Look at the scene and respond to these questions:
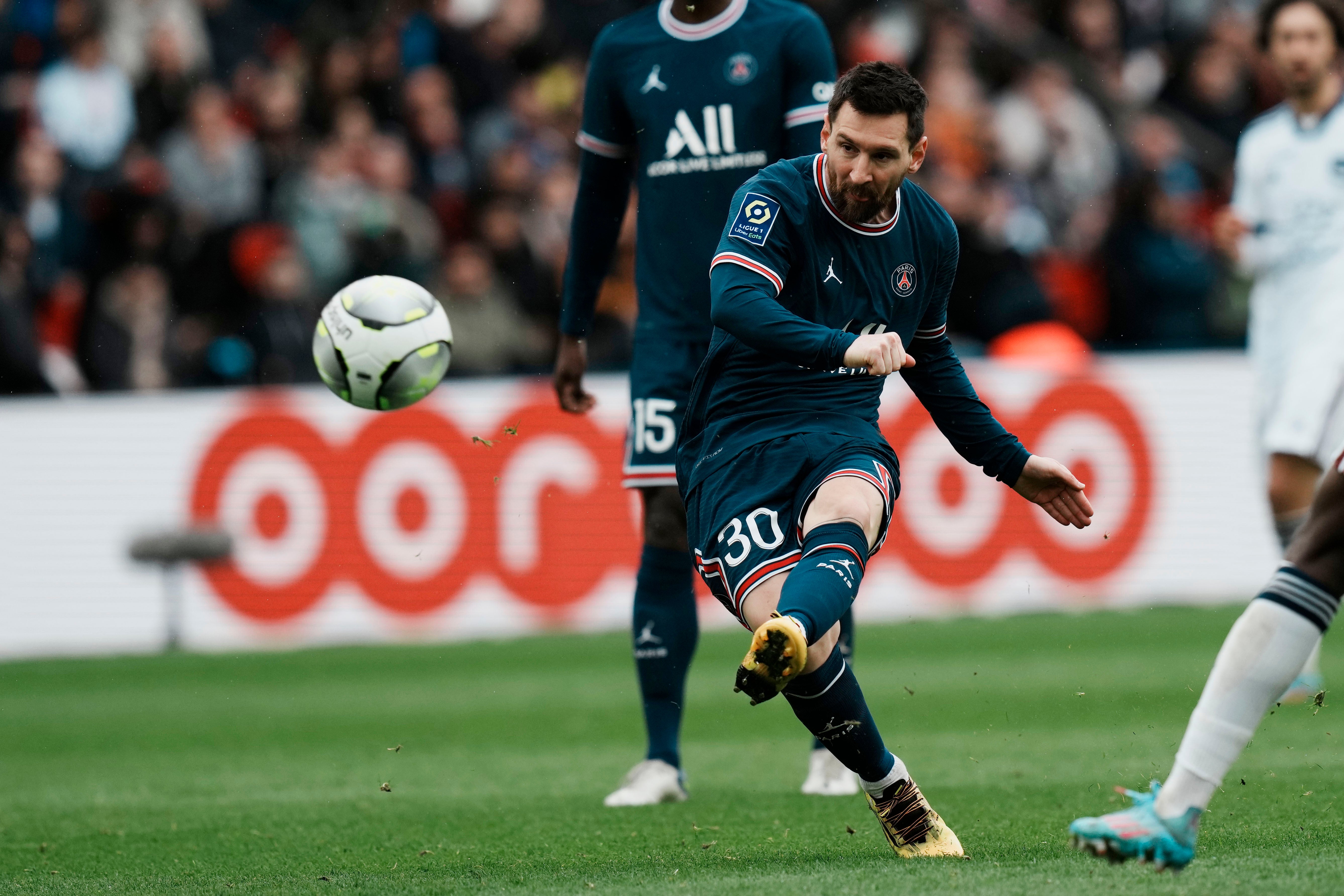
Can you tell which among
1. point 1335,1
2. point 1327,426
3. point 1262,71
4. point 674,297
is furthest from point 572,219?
point 1262,71

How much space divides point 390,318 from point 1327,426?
3.64 m

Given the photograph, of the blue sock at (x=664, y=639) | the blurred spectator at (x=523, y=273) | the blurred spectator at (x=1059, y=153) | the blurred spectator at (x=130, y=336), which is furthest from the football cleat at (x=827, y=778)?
the blurred spectator at (x=1059, y=153)

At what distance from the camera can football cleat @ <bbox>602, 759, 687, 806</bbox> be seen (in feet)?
18.3

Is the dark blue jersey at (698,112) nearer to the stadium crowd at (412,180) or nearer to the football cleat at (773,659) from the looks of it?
the football cleat at (773,659)

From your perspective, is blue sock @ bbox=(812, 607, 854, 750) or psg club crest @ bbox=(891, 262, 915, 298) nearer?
psg club crest @ bbox=(891, 262, 915, 298)

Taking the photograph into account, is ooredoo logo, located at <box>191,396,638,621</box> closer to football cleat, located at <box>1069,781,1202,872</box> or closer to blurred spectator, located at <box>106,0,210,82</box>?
blurred spectator, located at <box>106,0,210,82</box>

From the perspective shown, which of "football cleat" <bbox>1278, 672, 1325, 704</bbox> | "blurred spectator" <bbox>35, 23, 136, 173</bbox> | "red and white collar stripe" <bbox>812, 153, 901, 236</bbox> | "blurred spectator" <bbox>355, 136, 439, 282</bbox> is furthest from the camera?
"blurred spectator" <bbox>35, 23, 136, 173</bbox>

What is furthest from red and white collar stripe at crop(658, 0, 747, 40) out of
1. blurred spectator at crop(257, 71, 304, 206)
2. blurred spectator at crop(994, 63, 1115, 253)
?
blurred spectator at crop(994, 63, 1115, 253)

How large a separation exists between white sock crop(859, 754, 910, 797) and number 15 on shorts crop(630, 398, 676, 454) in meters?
1.57

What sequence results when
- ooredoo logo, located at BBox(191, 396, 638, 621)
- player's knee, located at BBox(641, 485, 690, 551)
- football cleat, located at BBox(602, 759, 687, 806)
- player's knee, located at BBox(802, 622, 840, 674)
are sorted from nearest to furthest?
player's knee, located at BBox(802, 622, 840, 674), football cleat, located at BBox(602, 759, 687, 806), player's knee, located at BBox(641, 485, 690, 551), ooredoo logo, located at BBox(191, 396, 638, 621)

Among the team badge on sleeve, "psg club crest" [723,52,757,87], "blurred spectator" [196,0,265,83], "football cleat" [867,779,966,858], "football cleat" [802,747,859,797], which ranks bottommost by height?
"football cleat" [802,747,859,797]

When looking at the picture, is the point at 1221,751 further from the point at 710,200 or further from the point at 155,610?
the point at 155,610

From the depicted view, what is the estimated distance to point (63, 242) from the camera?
12.6 metres

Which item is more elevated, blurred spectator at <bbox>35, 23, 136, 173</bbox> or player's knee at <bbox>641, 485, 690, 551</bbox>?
blurred spectator at <bbox>35, 23, 136, 173</bbox>
